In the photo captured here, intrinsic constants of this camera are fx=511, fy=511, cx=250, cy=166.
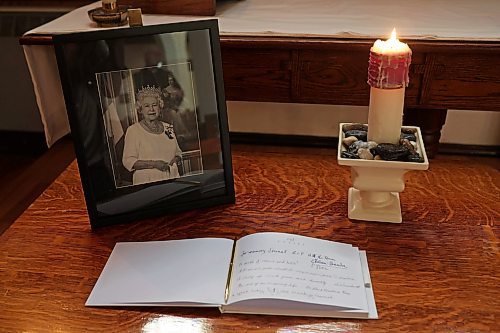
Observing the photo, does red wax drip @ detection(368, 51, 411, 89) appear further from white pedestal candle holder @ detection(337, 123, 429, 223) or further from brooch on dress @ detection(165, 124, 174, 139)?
brooch on dress @ detection(165, 124, 174, 139)

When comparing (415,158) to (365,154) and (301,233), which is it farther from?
(301,233)

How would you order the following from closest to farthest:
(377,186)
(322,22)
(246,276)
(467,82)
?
1. (246,276)
2. (377,186)
3. (467,82)
4. (322,22)

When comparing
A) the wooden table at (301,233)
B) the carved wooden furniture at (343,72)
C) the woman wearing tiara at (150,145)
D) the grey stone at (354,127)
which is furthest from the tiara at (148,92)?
the carved wooden furniture at (343,72)

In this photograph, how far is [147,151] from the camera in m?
0.79

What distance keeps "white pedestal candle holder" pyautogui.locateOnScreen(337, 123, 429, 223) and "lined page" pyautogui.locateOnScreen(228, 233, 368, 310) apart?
93 millimetres

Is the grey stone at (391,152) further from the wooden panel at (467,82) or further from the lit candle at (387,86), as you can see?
the wooden panel at (467,82)

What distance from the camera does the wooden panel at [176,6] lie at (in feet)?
4.72

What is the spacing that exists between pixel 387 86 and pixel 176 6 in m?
0.89

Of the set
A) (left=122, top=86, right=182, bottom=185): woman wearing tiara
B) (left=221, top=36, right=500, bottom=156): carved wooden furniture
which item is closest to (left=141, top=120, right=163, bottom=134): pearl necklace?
(left=122, top=86, right=182, bottom=185): woman wearing tiara

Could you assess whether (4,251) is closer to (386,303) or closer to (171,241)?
(171,241)

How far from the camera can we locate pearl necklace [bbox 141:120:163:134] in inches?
30.7

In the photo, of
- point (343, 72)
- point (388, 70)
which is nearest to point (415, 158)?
point (388, 70)

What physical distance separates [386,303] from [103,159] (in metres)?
0.46

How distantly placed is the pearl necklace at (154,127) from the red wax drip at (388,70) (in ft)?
1.06
